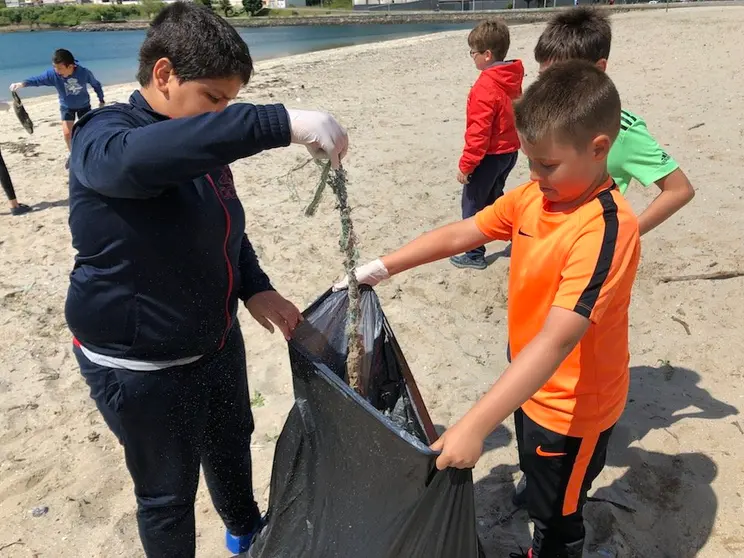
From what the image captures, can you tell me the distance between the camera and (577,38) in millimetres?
2494

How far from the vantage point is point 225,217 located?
5.45ft

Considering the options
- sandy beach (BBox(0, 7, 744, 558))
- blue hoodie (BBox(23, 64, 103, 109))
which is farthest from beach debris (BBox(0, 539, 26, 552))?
blue hoodie (BBox(23, 64, 103, 109))

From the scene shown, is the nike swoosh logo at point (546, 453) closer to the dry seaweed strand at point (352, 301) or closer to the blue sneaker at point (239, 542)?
the dry seaweed strand at point (352, 301)

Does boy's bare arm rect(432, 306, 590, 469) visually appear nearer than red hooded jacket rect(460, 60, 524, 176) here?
Yes

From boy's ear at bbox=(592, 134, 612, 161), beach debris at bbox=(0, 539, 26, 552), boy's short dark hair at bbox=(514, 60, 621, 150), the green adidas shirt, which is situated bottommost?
beach debris at bbox=(0, 539, 26, 552)

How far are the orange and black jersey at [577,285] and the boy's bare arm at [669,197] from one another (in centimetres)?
85

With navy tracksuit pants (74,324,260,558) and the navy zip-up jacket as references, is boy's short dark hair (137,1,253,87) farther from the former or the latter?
navy tracksuit pants (74,324,260,558)

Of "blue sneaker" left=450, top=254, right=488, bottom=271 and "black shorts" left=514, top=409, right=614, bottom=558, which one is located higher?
"black shorts" left=514, top=409, right=614, bottom=558

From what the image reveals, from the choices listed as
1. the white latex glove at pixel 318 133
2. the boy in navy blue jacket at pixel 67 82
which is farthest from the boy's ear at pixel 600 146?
the boy in navy blue jacket at pixel 67 82

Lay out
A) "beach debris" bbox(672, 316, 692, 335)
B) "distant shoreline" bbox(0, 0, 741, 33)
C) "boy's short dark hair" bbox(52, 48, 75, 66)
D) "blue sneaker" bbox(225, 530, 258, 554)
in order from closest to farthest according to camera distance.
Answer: "blue sneaker" bbox(225, 530, 258, 554) → "beach debris" bbox(672, 316, 692, 335) → "boy's short dark hair" bbox(52, 48, 75, 66) → "distant shoreline" bbox(0, 0, 741, 33)

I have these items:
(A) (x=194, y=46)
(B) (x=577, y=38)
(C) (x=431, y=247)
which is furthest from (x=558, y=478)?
(B) (x=577, y=38)

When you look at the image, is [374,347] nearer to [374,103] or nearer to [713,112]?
[713,112]

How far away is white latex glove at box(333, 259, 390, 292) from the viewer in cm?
192

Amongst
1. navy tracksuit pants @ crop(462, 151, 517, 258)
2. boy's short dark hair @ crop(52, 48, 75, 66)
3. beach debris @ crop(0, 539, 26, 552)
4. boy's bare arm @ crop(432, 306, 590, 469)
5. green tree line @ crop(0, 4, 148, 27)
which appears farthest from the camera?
green tree line @ crop(0, 4, 148, 27)
